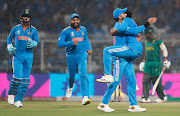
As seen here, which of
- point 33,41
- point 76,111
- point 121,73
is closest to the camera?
point 121,73

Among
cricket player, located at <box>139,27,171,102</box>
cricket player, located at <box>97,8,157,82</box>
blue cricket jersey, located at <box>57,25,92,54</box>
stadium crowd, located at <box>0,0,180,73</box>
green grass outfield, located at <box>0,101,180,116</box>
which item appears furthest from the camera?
stadium crowd, located at <box>0,0,180,73</box>

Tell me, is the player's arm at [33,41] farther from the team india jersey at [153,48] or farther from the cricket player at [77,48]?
the team india jersey at [153,48]

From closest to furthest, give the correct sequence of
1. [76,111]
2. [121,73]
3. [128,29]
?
[128,29] < [121,73] < [76,111]

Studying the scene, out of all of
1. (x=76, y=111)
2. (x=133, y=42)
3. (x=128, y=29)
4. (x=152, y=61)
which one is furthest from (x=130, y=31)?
(x=152, y=61)

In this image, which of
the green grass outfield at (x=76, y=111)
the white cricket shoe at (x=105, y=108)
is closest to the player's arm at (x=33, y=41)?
the green grass outfield at (x=76, y=111)

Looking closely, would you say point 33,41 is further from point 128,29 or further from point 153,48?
point 153,48

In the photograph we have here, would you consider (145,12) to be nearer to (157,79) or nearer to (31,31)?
(157,79)

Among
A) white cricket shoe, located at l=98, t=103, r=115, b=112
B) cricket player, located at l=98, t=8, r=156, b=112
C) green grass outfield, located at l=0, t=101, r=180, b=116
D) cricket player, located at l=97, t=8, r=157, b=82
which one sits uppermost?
cricket player, located at l=97, t=8, r=157, b=82

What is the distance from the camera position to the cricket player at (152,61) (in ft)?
37.7

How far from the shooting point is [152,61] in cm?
1160

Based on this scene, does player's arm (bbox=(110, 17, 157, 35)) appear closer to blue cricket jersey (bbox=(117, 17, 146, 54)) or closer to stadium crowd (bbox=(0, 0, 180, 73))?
blue cricket jersey (bbox=(117, 17, 146, 54))

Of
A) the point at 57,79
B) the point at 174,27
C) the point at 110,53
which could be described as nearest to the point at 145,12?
the point at 174,27

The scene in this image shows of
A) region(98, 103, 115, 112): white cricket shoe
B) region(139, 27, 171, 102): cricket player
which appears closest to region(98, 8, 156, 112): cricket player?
region(98, 103, 115, 112): white cricket shoe

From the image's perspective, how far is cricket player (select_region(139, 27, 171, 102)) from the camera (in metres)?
11.5
